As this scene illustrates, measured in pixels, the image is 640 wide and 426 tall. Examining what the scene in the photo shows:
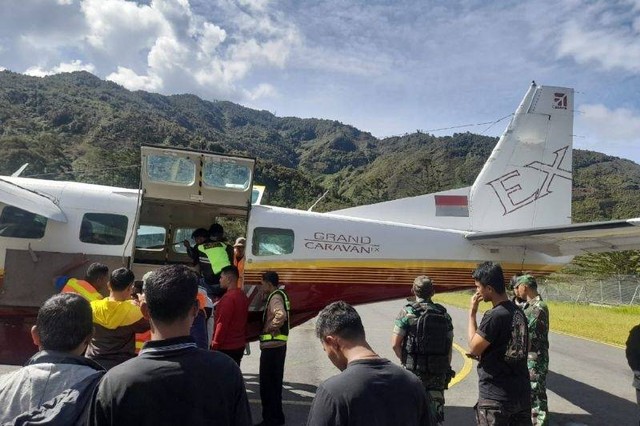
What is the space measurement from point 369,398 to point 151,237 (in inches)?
321

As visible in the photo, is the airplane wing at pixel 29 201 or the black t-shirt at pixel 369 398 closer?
the black t-shirt at pixel 369 398

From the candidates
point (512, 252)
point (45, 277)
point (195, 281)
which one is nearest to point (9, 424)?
point (195, 281)

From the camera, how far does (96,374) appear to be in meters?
2.25

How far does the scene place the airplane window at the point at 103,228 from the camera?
7461 millimetres

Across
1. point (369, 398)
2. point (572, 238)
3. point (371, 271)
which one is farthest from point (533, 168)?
point (369, 398)

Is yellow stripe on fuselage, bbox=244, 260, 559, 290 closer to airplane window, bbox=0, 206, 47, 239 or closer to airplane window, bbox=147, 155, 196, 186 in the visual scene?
airplane window, bbox=147, 155, 196, 186

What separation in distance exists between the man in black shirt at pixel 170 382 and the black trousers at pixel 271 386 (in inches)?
157

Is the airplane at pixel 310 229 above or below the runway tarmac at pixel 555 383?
above

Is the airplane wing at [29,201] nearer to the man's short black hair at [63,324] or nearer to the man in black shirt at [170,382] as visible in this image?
the man's short black hair at [63,324]

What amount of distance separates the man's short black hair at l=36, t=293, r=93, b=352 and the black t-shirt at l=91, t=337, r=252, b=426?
43cm

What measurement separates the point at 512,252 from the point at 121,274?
6695 mm

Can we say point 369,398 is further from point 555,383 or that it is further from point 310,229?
point 555,383

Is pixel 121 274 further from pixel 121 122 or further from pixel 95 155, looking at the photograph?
pixel 121 122

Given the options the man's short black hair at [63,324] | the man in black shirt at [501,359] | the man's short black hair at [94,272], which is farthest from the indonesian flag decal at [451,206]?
the man's short black hair at [63,324]
